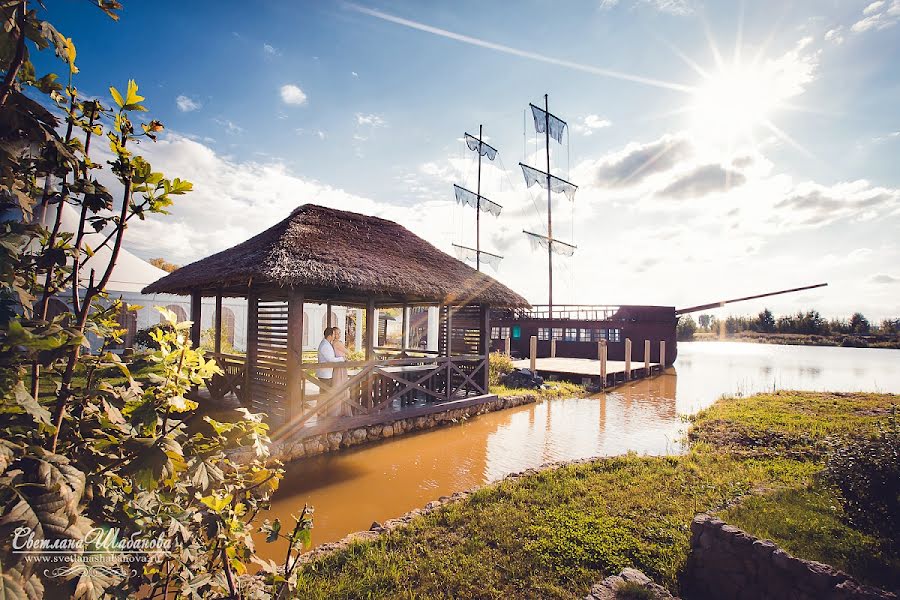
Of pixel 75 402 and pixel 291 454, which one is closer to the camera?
pixel 75 402

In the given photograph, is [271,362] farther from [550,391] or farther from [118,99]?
[550,391]

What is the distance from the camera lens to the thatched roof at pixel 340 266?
6.95m

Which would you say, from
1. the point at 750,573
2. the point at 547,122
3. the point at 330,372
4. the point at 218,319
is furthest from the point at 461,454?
the point at 547,122

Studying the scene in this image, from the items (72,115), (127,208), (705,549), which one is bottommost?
(705,549)

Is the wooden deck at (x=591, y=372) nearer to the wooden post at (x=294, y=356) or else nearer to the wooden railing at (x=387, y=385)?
the wooden railing at (x=387, y=385)

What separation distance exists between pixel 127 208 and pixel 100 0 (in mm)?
702

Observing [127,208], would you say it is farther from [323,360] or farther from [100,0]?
[323,360]

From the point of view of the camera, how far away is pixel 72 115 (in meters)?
1.46

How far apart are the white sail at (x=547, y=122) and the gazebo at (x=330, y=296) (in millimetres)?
24515

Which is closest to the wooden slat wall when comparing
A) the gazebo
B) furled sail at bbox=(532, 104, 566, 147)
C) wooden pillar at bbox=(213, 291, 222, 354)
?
the gazebo

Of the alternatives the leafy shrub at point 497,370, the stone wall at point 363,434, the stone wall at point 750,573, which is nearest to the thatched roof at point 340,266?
the stone wall at point 363,434

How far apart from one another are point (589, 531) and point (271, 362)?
20.5ft

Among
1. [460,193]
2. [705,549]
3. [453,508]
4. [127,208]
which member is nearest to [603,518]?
[705,549]

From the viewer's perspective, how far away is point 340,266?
24.7 feet
